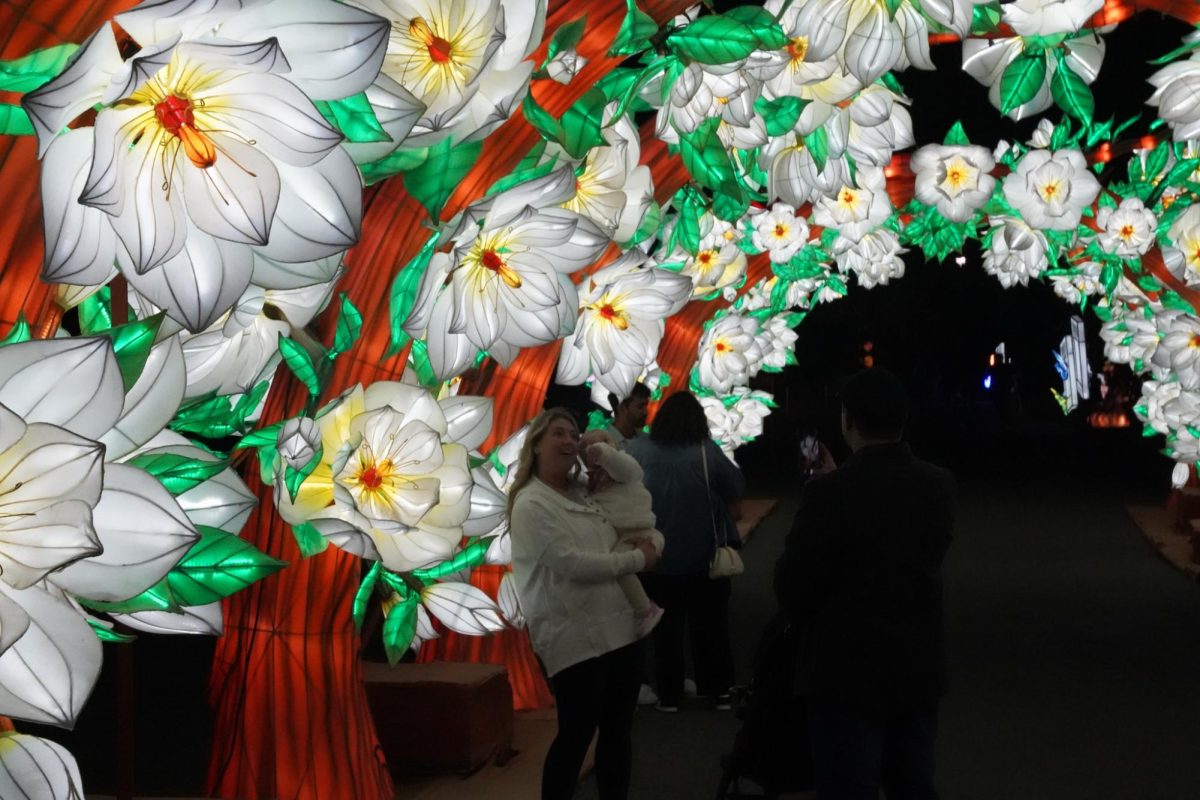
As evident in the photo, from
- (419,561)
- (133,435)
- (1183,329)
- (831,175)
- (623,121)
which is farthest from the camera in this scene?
(1183,329)

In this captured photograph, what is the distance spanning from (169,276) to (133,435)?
0.16m

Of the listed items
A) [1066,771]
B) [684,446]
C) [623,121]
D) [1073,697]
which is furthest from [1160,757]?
[623,121]

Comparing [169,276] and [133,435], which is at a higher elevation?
[169,276]

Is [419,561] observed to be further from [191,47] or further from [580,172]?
[580,172]

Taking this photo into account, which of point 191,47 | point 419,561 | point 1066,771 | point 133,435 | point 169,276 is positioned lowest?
point 1066,771

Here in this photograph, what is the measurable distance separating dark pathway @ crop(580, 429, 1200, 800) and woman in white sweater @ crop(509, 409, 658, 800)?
138cm

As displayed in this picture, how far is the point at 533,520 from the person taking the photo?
4.07m

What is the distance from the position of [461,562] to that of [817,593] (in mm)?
1133

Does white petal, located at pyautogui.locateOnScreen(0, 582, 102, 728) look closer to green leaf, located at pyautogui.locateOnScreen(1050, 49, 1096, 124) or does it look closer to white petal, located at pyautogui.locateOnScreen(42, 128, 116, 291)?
white petal, located at pyautogui.locateOnScreen(42, 128, 116, 291)

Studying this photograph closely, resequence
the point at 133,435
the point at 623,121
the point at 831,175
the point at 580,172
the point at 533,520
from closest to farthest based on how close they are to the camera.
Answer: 1. the point at 133,435
2. the point at 580,172
3. the point at 623,121
4. the point at 831,175
5. the point at 533,520

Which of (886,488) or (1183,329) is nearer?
(886,488)

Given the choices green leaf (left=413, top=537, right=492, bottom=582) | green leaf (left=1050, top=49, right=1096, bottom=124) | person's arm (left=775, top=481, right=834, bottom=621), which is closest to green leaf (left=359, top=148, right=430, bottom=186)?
green leaf (left=413, top=537, right=492, bottom=582)

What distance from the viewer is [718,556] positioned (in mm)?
6598

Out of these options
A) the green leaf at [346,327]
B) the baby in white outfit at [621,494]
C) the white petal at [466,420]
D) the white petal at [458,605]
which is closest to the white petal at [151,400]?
the white petal at [466,420]
